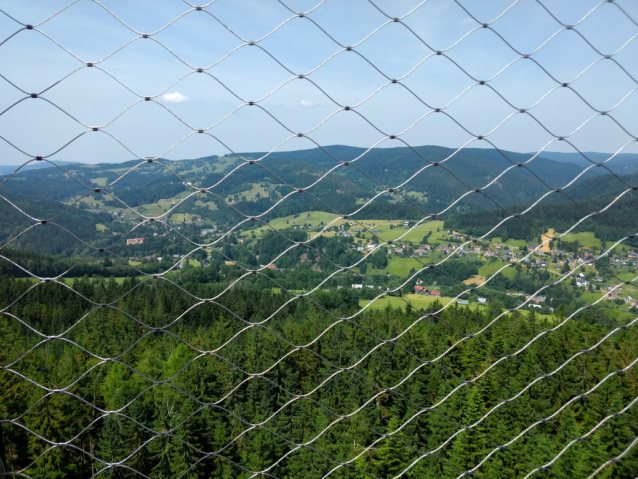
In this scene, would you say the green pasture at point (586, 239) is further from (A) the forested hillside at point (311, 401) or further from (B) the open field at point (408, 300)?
(A) the forested hillside at point (311, 401)

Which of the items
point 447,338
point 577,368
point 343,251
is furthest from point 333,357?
point 343,251

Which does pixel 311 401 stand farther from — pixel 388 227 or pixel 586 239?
pixel 586 239

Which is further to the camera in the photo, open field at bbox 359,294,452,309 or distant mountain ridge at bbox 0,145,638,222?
open field at bbox 359,294,452,309

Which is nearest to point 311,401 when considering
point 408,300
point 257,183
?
point 257,183

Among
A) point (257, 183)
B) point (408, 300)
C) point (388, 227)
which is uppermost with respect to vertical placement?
point (257, 183)

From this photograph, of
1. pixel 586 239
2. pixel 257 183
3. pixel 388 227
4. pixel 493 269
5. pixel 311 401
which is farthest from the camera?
pixel 311 401

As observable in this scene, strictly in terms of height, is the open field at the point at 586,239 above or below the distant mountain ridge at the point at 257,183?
below

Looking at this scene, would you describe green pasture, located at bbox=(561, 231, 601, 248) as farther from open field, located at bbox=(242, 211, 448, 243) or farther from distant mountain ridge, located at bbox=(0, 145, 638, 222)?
open field, located at bbox=(242, 211, 448, 243)

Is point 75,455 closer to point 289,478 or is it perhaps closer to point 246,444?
point 246,444

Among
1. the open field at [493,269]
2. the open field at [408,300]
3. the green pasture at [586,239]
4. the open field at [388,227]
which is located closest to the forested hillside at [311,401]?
the open field at [408,300]

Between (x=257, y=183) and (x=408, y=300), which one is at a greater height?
(x=257, y=183)

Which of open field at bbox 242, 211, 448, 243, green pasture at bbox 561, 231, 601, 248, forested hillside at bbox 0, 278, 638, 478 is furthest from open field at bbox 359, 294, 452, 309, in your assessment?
green pasture at bbox 561, 231, 601, 248

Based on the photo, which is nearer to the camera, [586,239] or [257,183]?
[586,239]

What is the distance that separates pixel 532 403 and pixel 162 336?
600 inches
